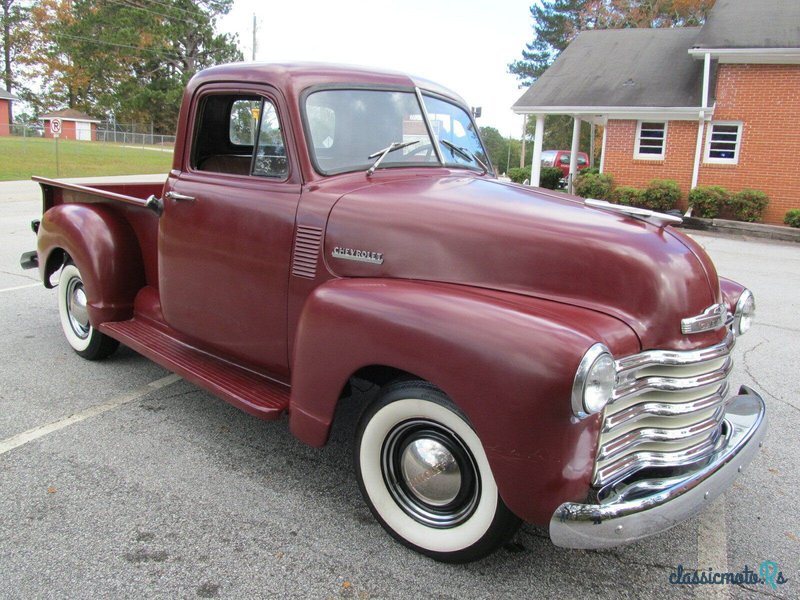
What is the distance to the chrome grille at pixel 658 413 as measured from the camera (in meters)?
2.18

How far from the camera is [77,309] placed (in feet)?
15.0

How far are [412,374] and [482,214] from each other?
73 centimetres

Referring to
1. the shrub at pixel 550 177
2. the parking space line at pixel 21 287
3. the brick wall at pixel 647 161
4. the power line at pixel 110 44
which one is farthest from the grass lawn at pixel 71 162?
the brick wall at pixel 647 161

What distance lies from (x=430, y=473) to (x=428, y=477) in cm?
3

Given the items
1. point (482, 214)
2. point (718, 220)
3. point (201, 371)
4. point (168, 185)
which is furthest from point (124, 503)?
point (718, 220)

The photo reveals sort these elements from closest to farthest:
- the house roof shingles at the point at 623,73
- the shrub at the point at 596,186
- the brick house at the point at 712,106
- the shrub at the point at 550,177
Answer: the brick house at the point at 712,106
the shrub at the point at 596,186
the house roof shingles at the point at 623,73
the shrub at the point at 550,177

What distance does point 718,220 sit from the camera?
579 inches

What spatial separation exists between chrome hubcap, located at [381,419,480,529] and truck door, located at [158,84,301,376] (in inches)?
32.0

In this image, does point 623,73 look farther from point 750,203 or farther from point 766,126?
point 750,203

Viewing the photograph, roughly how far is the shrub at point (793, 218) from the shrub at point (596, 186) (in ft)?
13.9

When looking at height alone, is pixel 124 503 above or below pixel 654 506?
below

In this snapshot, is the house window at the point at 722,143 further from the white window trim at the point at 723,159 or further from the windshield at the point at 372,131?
the windshield at the point at 372,131

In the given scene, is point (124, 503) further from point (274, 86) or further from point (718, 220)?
point (718, 220)

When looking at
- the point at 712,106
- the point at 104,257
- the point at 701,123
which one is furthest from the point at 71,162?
the point at 104,257
